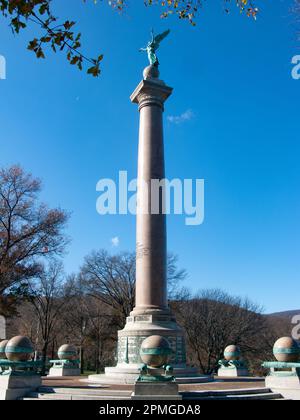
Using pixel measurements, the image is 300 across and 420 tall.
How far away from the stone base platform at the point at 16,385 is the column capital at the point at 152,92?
1556cm

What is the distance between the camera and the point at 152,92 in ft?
78.7

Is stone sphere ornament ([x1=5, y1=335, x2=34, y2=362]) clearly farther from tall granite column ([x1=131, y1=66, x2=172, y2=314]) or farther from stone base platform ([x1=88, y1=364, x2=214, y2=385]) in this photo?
tall granite column ([x1=131, y1=66, x2=172, y2=314])

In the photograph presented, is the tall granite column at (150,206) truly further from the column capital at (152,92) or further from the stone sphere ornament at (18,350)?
the stone sphere ornament at (18,350)

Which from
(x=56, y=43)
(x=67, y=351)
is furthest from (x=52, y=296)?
(x=56, y=43)

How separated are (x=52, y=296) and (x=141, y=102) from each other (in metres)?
25.6

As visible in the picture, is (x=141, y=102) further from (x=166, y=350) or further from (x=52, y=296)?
(x=52, y=296)

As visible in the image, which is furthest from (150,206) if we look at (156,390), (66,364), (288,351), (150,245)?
(156,390)

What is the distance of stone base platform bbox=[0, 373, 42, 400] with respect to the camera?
560 inches

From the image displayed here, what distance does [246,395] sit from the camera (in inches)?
567

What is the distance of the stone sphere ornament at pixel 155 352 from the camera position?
13117 mm

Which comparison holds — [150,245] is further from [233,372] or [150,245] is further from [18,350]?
[233,372]

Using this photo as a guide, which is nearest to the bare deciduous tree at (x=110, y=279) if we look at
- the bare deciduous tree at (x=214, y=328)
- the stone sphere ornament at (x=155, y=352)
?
the bare deciduous tree at (x=214, y=328)

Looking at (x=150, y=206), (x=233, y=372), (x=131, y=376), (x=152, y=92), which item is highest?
(x=152, y=92)

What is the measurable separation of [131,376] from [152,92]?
15.0 metres
